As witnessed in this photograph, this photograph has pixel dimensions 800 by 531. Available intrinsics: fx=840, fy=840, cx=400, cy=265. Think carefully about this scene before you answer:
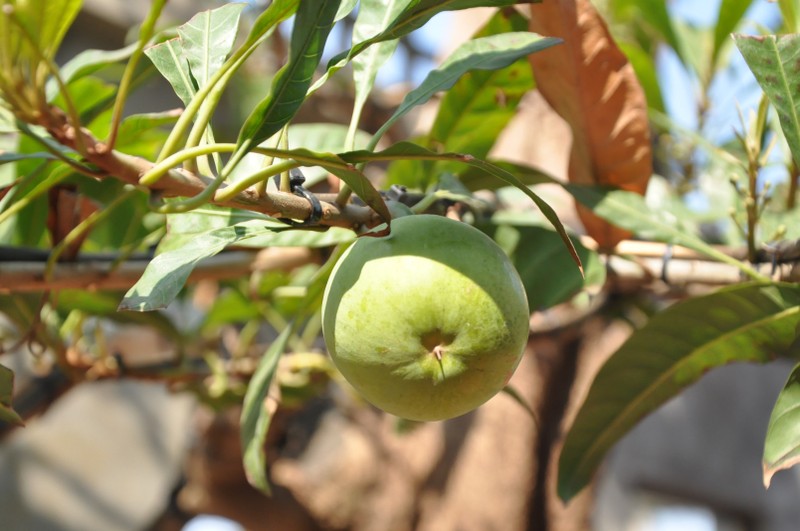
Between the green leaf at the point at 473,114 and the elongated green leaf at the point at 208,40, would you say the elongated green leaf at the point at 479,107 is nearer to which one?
the green leaf at the point at 473,114

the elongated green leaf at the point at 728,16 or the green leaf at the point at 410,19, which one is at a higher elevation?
the green leaf at the point at 410,19

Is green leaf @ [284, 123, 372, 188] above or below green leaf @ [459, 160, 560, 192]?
below

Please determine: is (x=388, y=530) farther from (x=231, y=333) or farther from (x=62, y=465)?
(x=62, y=465)

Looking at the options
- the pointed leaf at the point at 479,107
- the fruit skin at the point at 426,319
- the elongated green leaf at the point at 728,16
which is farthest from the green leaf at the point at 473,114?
the elongated green leaf at the point at 728,16

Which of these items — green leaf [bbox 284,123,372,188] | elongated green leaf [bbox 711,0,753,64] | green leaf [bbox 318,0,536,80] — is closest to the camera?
green leaf [bbox 318,0,536,80]

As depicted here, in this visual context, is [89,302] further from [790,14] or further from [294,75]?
[790,14]

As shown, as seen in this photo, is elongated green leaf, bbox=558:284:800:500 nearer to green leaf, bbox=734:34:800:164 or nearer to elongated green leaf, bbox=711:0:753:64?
green leaf, bbox=734:34:800:164

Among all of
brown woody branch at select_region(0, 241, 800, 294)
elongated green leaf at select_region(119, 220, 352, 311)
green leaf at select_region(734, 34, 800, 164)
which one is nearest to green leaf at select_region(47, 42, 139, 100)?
brown woody branch at select_region(0, 241, 800, 294)
